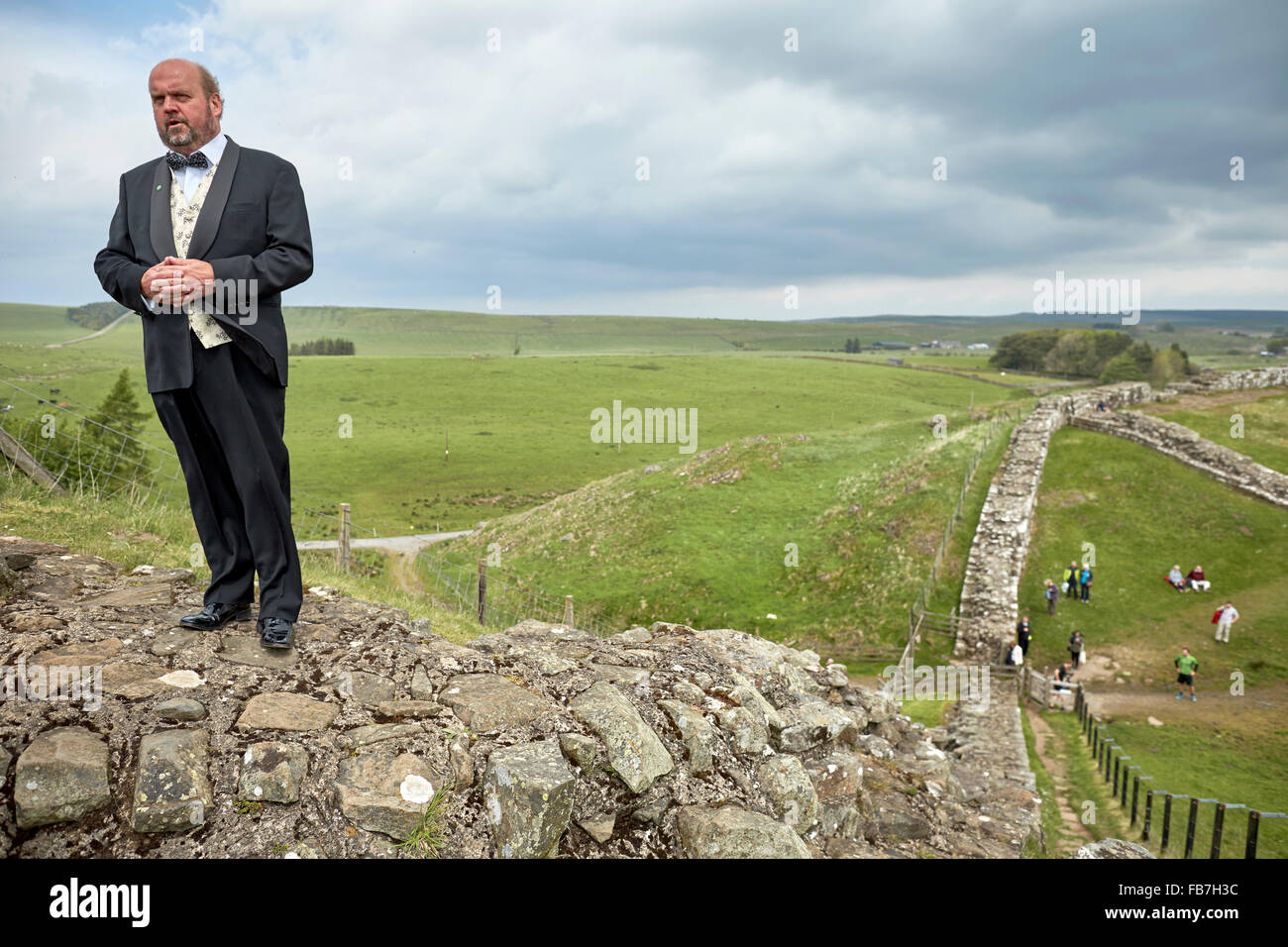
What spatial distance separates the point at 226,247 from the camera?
14.1 ft

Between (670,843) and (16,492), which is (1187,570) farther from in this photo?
(16,492)

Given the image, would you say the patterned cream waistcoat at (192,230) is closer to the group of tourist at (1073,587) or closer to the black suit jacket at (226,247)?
the black suit jacket at (226,247)

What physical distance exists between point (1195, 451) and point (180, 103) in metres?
34.2

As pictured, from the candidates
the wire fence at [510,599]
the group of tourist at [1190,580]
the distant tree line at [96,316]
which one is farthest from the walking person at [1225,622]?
the distant tree line at [96,316]

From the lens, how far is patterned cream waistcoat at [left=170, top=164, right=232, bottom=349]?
4250 mm

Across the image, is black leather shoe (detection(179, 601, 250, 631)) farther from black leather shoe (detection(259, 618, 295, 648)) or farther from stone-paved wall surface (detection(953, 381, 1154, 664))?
stone-paved wall surface (detection(953, 381, 1154, 664))

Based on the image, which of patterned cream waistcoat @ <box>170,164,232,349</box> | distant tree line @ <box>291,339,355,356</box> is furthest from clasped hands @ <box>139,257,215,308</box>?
distant tree line @ <box>291,339,355,356</box>

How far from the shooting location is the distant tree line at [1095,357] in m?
76.0

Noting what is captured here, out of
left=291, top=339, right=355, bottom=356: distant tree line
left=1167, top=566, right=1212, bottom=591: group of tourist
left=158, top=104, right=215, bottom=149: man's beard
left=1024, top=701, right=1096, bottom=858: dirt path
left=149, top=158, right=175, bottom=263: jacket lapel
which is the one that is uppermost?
left=291, top=339, right=355, bottom=356: distant tree line

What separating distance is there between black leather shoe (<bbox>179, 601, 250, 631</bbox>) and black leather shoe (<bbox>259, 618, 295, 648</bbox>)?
41cm

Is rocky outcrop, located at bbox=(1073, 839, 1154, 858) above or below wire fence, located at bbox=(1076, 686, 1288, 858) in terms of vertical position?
above

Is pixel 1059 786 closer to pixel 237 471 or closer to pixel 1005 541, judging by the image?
pixel 1005 541

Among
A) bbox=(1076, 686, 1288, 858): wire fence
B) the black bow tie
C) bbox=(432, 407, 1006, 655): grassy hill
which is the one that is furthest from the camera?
bbox=(432, 407, 1006, 655): grassy hill

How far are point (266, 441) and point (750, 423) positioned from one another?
79.9 meters
